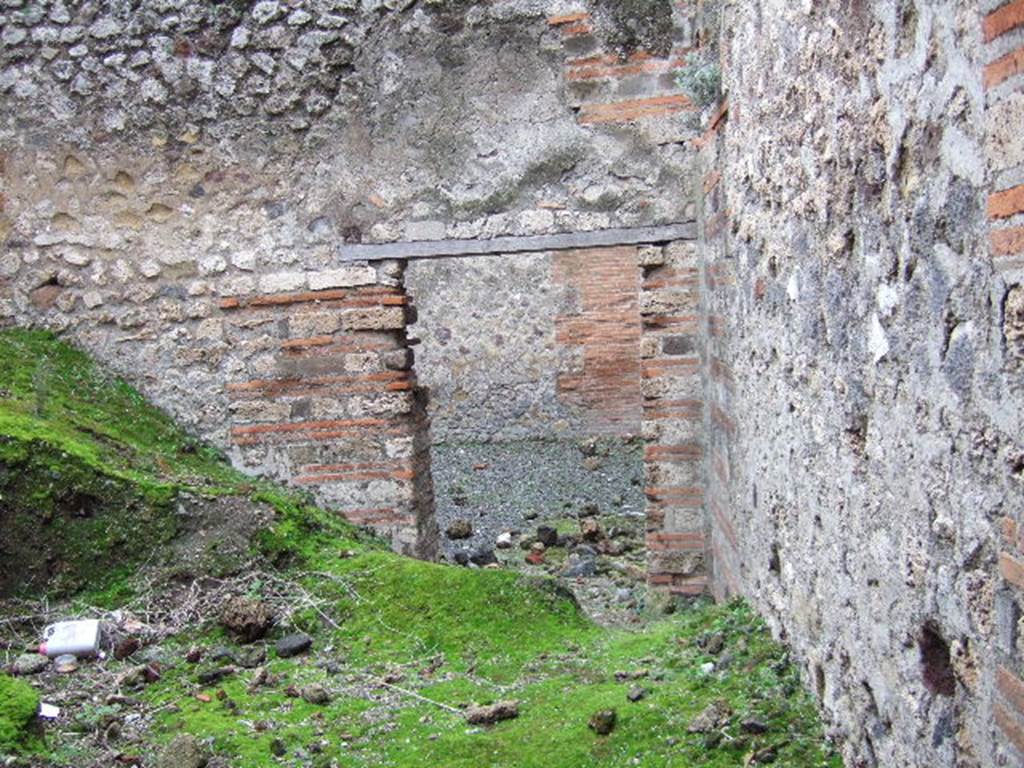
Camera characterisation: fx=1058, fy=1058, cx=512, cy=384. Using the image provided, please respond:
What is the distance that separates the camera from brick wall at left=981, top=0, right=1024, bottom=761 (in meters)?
1.55

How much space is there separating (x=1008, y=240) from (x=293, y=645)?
3.42 meters

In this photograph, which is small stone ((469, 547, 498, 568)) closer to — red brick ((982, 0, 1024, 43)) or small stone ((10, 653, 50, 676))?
small stone ((10, 653, 50, 676))

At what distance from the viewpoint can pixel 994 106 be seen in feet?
5.37

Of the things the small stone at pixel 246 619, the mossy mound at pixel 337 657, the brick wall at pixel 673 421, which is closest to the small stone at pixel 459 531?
the mossy mound at pixel 337 657

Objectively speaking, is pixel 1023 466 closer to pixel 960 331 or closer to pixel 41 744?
pixel 960 331

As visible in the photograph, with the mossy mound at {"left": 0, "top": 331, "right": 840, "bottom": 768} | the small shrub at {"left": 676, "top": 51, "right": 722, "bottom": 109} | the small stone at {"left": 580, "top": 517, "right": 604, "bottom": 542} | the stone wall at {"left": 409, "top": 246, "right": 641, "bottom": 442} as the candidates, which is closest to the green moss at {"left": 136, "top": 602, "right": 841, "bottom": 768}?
the mossy mound at {"left": 0, "top": 331, "right": 840, "bottom": 768}

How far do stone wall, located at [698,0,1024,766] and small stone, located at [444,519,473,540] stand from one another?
171 inches

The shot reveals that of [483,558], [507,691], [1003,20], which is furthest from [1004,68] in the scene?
[483,558]

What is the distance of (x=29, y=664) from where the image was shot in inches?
159

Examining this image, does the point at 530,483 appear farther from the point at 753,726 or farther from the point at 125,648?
the point at 753,726

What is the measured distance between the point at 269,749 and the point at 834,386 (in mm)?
2090

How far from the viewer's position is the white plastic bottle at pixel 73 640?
13.7ft

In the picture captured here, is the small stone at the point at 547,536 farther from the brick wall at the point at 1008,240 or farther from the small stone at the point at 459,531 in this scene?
the brick wall at the point at 1008,240

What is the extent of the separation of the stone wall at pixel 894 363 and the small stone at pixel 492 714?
95 cm
